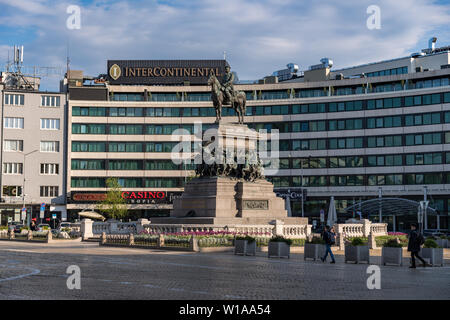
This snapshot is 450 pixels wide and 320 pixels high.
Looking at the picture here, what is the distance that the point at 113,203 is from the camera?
102938 millimetres

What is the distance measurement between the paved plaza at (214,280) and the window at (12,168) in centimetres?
8184

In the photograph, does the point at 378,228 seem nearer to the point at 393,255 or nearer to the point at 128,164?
the point at 393,255

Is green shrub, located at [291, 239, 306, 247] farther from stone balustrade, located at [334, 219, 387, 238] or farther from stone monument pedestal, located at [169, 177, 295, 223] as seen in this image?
stone balustrade, located at [334, 219, 387, 238]

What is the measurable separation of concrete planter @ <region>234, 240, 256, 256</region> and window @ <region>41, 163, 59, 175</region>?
8211 cm

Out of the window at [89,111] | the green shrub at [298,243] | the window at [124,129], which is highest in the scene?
the window at [89,111]

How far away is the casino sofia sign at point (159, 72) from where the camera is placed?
11706 centimetres

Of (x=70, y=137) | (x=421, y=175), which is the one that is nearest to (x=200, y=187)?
(x=421, y=175)

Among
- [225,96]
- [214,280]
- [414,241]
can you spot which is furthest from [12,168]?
[214,280]

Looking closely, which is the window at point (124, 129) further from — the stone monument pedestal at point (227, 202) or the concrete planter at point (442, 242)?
the concrete planter at point (442, 242)

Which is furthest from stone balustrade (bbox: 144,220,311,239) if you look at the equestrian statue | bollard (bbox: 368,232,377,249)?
the equestrian statue

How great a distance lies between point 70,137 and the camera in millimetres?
110562

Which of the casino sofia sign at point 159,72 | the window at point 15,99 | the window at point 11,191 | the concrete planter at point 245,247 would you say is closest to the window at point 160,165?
the casino sofia sign at point 159,72
